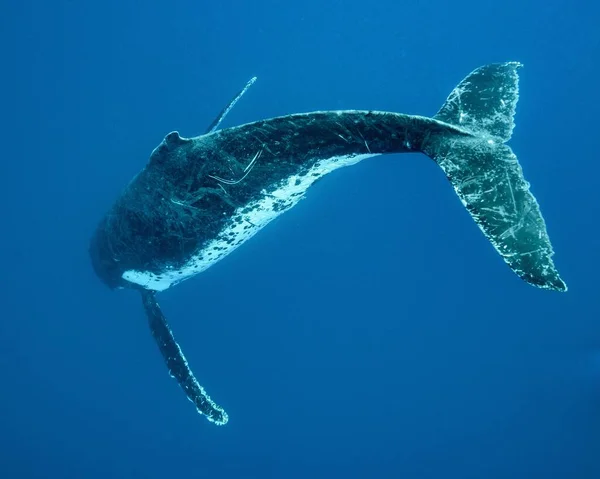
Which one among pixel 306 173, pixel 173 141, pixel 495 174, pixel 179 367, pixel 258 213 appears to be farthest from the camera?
pixel 179 367

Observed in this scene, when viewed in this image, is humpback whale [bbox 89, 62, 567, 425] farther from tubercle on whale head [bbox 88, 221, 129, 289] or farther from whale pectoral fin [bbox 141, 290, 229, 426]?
tubercle on whale head [bbox 88, 221, 129, 289]

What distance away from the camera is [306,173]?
4941mm

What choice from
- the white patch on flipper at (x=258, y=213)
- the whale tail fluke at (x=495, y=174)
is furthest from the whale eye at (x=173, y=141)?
the whale tail fluke at (x=495, y=174)

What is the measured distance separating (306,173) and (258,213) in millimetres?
935

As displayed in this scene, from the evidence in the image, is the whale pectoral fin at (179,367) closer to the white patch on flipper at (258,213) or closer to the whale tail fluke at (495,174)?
the white patch on flipper at (258,213)

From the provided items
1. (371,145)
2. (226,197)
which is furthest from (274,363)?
(371,145)

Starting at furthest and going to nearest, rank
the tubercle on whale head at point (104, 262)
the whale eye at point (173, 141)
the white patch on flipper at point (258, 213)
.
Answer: the tubercle on whale head at point (104, 262) < the whale eye at point (173, 141) < the white patch on flipper at point (258, 213)

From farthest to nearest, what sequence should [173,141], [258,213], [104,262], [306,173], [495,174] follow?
[104,262]
[258,213]
[173,141]
[306,173]
[495,174]

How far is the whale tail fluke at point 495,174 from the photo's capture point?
371 centimetres

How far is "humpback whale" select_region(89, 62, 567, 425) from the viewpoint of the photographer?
397 centimetres

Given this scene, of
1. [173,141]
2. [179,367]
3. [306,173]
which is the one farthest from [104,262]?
[306,173]

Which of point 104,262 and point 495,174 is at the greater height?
point 495,174

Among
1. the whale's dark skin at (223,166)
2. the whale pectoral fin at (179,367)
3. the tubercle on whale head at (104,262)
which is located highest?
the whale's dark skin at (223,166)

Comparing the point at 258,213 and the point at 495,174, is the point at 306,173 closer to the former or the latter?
the point at 258,213
